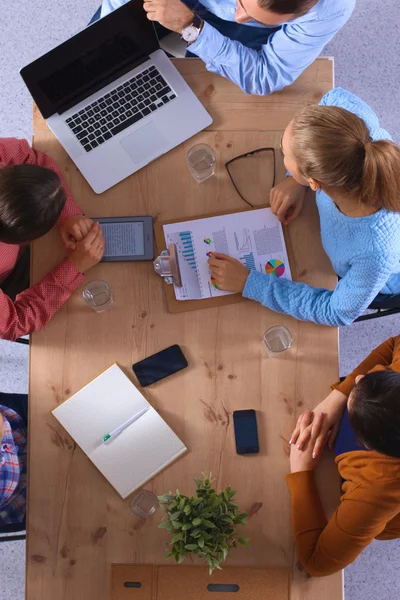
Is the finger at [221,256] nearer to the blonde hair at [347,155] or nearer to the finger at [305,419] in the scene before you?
the blonde hair at [347,155]

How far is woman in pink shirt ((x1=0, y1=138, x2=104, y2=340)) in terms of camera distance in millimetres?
1361

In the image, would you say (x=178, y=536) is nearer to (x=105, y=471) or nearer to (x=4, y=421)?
(x=105, y=471)

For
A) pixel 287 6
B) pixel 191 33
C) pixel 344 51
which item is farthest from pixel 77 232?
pixel 344 51

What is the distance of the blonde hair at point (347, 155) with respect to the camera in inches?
48.6

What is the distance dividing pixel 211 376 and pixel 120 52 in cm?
86

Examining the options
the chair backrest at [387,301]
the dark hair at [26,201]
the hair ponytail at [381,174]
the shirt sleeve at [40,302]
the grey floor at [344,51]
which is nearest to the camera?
the hair ponytail at [381,174]

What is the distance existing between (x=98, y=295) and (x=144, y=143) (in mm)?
422

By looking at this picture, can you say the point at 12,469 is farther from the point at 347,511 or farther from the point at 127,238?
the point at 347,511

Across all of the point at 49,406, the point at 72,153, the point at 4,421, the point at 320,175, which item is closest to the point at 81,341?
the point at 49,406

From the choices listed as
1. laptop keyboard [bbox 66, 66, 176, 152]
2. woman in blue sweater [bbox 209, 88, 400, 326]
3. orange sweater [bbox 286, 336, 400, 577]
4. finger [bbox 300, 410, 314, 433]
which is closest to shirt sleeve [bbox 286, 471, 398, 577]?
orange sweater [bbox 286, 336, 400, 577]

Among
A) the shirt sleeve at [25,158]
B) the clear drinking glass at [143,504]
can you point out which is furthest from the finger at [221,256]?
the clear drinking glass at [143,504]

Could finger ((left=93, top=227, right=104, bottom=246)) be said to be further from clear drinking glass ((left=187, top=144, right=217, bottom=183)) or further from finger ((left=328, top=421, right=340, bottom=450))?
finger ((left=328, top=421, right=340, bottom=450))

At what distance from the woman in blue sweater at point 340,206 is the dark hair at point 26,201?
0.42 meters

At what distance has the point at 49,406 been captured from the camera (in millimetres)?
1456
